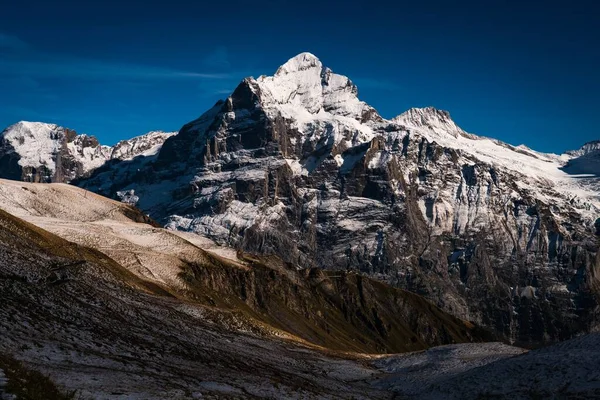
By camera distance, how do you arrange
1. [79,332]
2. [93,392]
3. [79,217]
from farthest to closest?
1. [79,217]
2. [79,332]
3. [93,392]

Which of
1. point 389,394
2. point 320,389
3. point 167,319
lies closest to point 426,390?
point 389,394

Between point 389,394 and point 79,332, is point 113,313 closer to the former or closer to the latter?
point 79,332

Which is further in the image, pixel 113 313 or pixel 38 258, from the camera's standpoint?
pixel 38 258

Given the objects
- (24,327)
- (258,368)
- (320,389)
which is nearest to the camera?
(24,327)

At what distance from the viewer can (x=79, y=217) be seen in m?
173

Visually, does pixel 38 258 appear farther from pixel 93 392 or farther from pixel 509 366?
pixel 509 366

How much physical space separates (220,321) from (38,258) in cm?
2544

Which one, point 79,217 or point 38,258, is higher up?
point 79,217

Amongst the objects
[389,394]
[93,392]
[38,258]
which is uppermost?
[38,258]

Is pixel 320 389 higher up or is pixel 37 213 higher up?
pixel 37 213

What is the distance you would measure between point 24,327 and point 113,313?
53.7 ft

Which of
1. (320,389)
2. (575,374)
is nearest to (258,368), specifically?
(320,389)

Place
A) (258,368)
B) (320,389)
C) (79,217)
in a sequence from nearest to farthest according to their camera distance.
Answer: (320,389), (258,368), (79,217)

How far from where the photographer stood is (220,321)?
8888 centimetres
